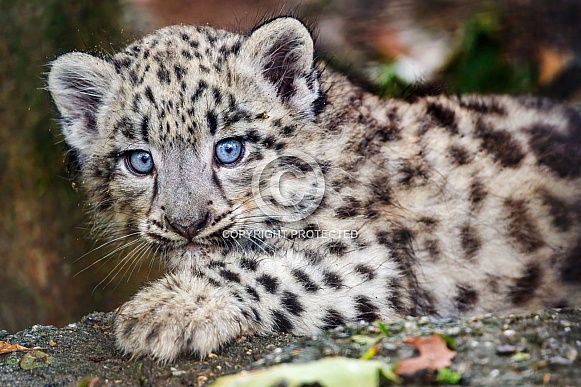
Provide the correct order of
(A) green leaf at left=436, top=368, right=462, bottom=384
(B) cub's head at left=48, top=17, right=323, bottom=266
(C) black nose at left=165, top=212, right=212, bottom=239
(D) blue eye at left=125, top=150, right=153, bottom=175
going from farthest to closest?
(D) blue eye at left=125, top=150, right=153, bottom=175 < (B) cub's head at left=48, top=17, right=323, bottom=266 < (C) black nose at left=165, top=212, right=212, bottom=239 < (A) green leaf at left=436, top=368, right=462, bottom=384

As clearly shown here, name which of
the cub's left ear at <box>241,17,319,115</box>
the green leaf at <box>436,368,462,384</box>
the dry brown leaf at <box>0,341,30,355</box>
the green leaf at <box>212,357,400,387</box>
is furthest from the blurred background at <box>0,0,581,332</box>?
the green leaf at <box>436,368,462,384</box>

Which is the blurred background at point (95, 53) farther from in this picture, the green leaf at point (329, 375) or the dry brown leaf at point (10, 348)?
the green leaf at point (329, 375)

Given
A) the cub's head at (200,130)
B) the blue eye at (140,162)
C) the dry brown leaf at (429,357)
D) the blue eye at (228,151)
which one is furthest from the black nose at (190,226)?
the dry brown leaf at (429,357)

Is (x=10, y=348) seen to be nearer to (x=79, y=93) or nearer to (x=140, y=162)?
(x=140, y=162)

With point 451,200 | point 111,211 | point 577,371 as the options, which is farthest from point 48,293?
point 577,371

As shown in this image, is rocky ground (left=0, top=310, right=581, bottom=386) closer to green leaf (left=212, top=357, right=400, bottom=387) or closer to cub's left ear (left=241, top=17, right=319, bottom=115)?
green leaf (left=212, top=357, right=400, bottom=387)

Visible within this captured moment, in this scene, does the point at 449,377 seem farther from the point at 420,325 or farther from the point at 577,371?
the point at 420,325
